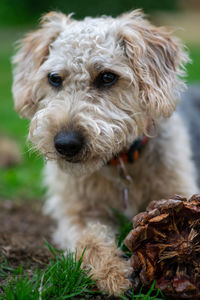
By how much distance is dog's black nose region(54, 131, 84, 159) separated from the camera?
277cm

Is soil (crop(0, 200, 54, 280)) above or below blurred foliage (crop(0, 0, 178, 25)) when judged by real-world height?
below

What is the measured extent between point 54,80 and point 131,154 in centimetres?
88

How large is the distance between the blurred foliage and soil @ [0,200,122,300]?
24.6 metres

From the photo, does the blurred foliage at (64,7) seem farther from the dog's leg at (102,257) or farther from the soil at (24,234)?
the dog's leg at (102,257)

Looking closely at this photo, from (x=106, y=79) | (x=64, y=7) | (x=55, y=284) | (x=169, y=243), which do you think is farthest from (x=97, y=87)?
(x=64, y=7)

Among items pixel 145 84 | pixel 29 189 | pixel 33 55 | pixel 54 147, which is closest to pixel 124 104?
pixel 145 84

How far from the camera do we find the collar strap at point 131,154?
3.50 metres

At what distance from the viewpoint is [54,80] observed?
11.1 ft

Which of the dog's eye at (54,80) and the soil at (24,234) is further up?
the dog's eye at (54,80)

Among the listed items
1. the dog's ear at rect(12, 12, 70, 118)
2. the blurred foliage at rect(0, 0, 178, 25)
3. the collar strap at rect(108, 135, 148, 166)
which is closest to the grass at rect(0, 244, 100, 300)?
the collar strap at rect(108, 135, 148, 166)

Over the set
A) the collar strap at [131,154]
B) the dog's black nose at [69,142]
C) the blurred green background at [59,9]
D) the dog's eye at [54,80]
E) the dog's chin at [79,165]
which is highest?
the dog's eye at [54,80]

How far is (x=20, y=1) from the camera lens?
3095 centimetres

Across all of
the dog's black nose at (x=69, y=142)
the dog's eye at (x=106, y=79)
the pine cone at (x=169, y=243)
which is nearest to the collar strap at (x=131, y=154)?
the dog's eye at (x=106, y=79)

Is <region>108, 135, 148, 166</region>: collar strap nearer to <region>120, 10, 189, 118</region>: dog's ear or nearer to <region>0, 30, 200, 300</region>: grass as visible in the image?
<region>120, 10, 189, 118</region>: dog's ear
